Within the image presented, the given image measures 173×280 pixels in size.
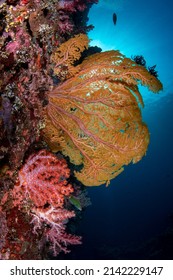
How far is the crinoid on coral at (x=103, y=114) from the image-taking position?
352 cm

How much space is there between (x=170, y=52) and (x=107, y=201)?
68577 millimetres

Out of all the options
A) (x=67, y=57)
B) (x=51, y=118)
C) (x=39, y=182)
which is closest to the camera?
(x=39, y=182)

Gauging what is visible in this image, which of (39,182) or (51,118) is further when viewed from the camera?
(51,118)

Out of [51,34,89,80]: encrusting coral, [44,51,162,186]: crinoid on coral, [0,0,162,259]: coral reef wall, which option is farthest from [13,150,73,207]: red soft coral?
[51,34,89,80]: encrusting coral

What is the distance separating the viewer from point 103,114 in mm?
3607

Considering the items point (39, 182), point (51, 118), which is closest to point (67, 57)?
point (51, 118)

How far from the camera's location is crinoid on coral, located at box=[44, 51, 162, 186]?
11.5ft

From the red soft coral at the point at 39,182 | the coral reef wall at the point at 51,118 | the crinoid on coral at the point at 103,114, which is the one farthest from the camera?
the crinoid on coral at the point at 103,114

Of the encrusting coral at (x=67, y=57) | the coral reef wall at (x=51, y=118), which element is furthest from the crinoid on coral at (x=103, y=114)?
the encrusting coral at (x=67, y=57)

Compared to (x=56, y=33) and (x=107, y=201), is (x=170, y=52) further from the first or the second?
(x=56, y=33)

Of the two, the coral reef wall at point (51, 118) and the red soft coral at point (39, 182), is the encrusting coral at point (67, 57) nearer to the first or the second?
the coral reef wall at point (51, 118)

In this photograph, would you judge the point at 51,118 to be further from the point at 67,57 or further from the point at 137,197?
the point at 137,197

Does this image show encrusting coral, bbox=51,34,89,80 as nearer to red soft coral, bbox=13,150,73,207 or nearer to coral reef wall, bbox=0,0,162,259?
coral reef wall, bbox=0,0,162,259

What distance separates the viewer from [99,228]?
104 ft
